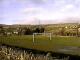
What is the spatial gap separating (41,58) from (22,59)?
1.02 metres

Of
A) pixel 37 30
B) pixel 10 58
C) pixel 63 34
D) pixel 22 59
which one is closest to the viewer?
pixel 22 59

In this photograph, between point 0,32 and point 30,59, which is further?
point 0,32

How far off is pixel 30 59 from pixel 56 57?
4.87ft

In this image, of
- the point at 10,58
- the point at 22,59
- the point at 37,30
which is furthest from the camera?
the point at 37,30

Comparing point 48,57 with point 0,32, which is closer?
point 48,57

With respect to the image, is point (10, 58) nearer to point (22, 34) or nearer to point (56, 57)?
point (56, 57)

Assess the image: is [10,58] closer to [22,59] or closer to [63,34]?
[22,59]

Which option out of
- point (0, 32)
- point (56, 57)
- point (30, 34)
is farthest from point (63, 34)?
point (56, 57)

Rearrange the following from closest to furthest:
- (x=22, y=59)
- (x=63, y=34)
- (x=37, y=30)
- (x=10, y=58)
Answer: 1. (x=22, y=59)
2. (x=10, y=58)
3. (x=63, y=34)
4. (x=37, y=30)

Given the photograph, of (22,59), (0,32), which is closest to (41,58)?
(22,59)

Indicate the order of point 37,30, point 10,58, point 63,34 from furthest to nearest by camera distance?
1. point 37,30
2. point 63,34
3. point 10,58

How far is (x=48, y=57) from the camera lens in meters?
12.1

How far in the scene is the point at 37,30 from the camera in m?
38.3

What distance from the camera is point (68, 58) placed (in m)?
11.8
